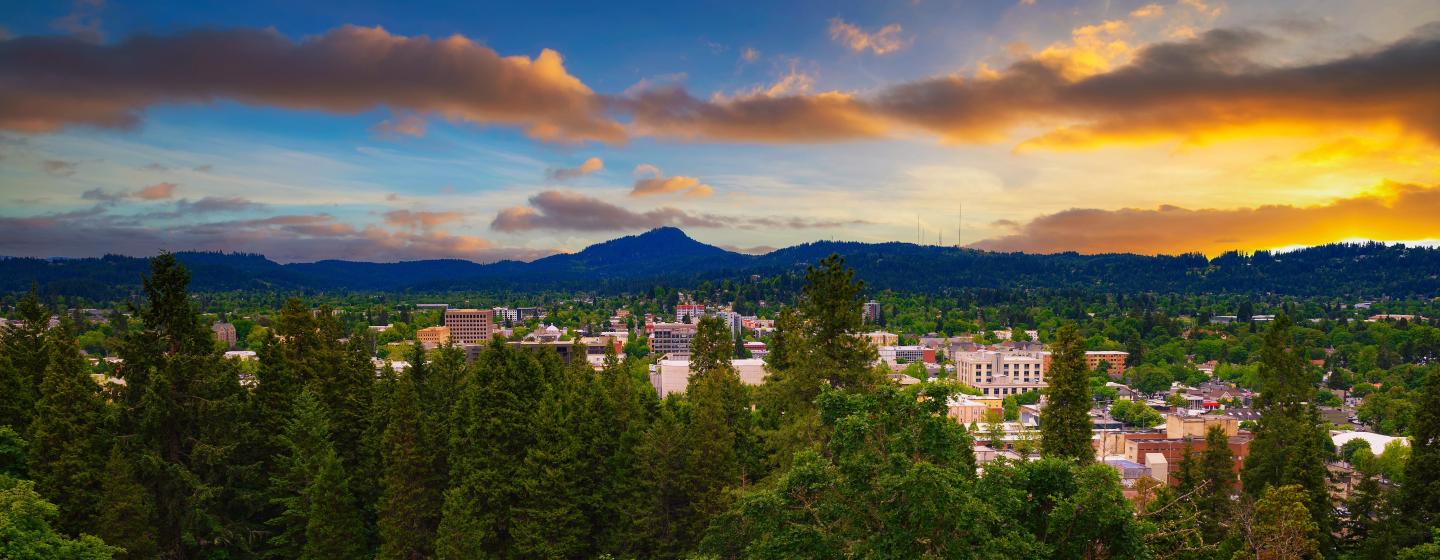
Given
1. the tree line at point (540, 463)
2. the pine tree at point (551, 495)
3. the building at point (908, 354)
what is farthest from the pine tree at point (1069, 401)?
the building at point (908, 354)

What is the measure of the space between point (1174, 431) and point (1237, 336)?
307 ft

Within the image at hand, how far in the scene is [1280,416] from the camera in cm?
3008

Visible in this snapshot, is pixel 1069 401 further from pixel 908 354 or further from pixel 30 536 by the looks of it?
pixel 908 354

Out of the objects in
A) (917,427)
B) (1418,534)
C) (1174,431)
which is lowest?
(1174,431)

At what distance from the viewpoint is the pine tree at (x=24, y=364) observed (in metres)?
27.5

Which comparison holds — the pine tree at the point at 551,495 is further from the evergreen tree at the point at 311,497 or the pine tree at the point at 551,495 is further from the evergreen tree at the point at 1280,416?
the evergreen tree at the point at 1280,416

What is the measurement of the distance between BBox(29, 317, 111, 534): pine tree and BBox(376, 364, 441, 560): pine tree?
25.3ft

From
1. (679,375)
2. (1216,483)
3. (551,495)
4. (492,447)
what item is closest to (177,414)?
(492,447)

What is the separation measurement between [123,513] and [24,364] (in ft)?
41.9

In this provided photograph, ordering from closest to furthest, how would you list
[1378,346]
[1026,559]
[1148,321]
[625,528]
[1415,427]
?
[1026,559]
[1415,427]
[625,528]
[1378,346]
[1148,321]

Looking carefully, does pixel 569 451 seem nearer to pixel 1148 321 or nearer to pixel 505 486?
pixel 505 486

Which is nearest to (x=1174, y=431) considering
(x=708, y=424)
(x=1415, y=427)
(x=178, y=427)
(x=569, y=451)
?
(x=1415, y=427)

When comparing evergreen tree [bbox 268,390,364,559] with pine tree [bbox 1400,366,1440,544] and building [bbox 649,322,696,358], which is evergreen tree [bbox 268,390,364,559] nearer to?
pine tree [bbox 1400,366,1440,544]

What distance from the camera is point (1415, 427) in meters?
24.2
